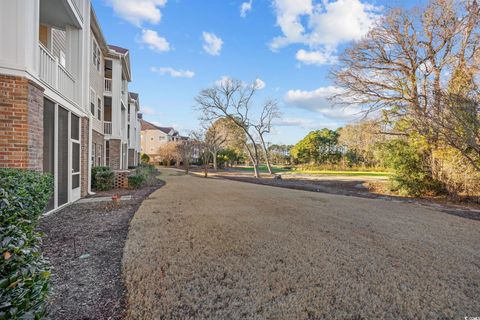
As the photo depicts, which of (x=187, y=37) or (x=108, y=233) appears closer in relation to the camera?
(x=108, y=233)

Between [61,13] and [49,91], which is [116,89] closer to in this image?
[61,13]

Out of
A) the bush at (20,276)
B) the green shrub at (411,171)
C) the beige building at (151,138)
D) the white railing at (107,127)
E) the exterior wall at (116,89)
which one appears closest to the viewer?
the bush at (20,276)

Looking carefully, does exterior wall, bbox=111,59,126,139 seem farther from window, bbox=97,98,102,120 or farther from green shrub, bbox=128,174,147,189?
green shrub, bbox=128,174,147,189

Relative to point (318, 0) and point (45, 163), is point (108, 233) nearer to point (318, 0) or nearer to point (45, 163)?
point (45, 163)

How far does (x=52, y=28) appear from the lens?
8648 millimetres

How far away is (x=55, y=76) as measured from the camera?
6922 mm

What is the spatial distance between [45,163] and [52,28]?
5.09 meters

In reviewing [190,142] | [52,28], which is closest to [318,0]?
[52,28]

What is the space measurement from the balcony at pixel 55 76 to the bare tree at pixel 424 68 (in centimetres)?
1245

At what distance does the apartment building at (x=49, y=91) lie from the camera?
5082 mm

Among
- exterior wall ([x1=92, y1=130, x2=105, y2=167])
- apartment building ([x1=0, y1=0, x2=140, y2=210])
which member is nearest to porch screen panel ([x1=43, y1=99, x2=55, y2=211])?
apartment building ([x1=0, y1=0, x2=140, y2=210])

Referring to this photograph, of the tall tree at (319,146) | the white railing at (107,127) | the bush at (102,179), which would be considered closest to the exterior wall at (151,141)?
the tall tree at (319,146)

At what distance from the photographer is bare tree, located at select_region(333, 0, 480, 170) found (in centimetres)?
970

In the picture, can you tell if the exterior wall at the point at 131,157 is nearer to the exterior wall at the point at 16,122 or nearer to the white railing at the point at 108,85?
the white railing at the point at 108,85
